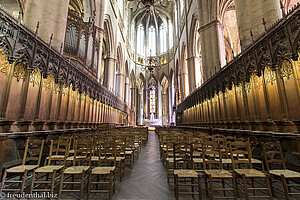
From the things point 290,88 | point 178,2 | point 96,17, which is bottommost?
point 290,88

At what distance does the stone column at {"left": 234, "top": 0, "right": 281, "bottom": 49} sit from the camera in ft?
19.1

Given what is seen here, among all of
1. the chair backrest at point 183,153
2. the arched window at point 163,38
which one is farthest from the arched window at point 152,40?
the chair backrest at point 183,153

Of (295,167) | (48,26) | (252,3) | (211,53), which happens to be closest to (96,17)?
(48,26)

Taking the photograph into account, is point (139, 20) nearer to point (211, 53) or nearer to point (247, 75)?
point (211, 53)

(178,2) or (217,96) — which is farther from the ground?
(178,2)

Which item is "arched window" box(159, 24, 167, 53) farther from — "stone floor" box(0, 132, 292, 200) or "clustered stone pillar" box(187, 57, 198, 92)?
"stone floor" box(0, 132, 292, 200)

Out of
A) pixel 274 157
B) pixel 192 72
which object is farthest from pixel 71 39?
pixel 192 72

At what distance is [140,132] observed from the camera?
25.3ft

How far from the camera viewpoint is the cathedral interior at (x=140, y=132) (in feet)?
8.02

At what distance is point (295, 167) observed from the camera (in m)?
3.09

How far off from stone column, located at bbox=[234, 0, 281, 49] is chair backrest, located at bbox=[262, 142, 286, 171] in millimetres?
4749

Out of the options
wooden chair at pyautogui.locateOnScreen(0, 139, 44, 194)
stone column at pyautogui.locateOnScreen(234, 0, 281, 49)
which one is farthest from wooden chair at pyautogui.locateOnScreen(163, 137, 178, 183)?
stone column at pyautogui.locateOnScreen(234, 0, 281, 49)

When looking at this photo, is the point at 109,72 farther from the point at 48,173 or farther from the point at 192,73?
the point at 48,173

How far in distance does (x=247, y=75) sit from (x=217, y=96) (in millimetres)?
3248
